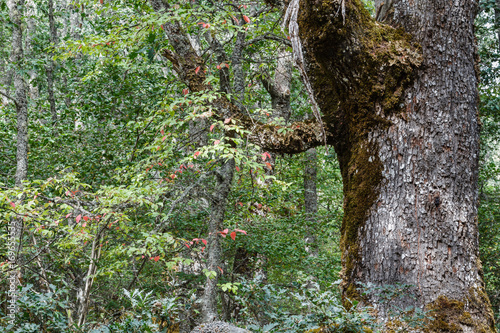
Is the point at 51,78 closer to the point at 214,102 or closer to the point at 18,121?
the point at 18,121

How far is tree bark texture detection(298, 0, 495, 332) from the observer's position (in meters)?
2.42

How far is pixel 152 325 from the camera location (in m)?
2.19

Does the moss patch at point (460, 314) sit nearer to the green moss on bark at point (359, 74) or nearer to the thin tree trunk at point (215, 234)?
the green moss on bark at point (359, 74)

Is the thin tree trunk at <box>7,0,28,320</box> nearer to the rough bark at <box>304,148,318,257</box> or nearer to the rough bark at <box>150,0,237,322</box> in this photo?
the rough bark at <box>150,0,237,322</box>

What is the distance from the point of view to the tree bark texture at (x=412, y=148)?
2.42 meters

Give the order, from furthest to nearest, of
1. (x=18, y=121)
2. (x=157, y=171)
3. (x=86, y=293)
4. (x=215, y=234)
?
(x=157, y=171)
(x=18, y=121)
(x=215, y=234)
(x=86, y=293)

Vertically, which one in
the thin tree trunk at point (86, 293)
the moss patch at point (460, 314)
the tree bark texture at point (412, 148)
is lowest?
the thin tree trunk at point (86, 293)

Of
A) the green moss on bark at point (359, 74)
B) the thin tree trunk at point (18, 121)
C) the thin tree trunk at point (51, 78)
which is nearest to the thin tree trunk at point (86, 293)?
the thin tree trunk at point (18, 121)

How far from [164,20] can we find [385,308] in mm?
3509

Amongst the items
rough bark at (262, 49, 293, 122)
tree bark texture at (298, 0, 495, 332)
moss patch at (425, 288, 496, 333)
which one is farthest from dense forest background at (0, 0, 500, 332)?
moss patch at (425, 288, 496, 333)

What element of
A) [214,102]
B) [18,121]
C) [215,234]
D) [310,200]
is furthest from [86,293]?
[310,200]

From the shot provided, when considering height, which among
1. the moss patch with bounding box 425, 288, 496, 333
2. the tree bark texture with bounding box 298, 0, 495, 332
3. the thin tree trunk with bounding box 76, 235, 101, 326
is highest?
the tree bark texture with bounding box 298, 0, 495, 332

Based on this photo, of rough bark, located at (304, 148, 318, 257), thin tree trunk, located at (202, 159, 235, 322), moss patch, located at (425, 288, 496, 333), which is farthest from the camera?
rough bark, located at (304, 148, 318, 257)

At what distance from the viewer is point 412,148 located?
2615mm
